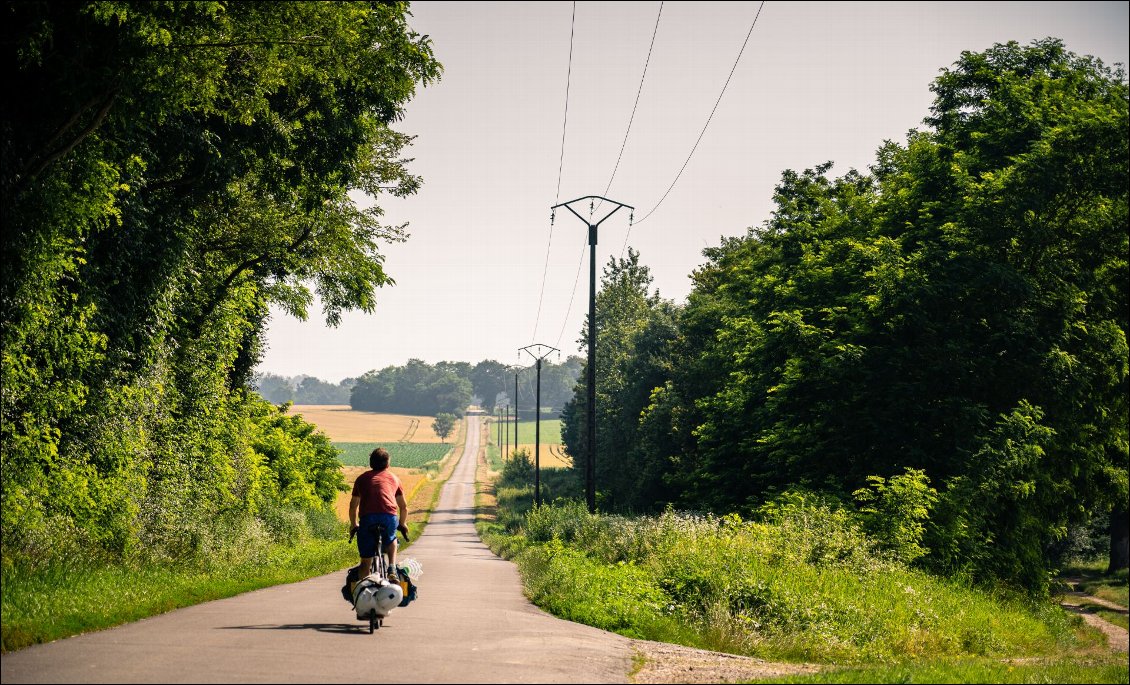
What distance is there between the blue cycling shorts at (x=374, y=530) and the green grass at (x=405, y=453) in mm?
123020

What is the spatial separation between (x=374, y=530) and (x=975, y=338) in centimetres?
2076

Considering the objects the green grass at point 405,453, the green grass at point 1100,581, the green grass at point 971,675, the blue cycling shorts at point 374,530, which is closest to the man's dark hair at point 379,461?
the blue cycling shorts at point 374,530

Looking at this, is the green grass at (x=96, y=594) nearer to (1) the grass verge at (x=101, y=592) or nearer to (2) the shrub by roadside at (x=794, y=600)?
(1) the grass verge at (x=101, y=592)

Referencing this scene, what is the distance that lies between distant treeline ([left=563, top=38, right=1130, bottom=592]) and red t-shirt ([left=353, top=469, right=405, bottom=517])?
12842 millimetres

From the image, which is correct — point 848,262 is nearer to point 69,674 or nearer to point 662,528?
point 662,528

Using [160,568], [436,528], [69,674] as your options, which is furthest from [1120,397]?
[436,528]

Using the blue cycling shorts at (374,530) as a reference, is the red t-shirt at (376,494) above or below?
above

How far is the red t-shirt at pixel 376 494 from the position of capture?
10227mm

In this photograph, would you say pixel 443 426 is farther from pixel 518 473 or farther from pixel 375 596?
pixel 375 596

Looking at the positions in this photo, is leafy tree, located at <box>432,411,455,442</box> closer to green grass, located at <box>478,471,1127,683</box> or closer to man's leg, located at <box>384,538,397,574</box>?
green grass, located at <box>478,471,1127,683</box>

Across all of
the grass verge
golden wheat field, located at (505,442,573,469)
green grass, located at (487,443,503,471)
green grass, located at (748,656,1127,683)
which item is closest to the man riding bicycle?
the grass verge

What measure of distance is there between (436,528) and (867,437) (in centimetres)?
3932

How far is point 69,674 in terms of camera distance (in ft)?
24.2

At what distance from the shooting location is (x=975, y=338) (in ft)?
83.6
